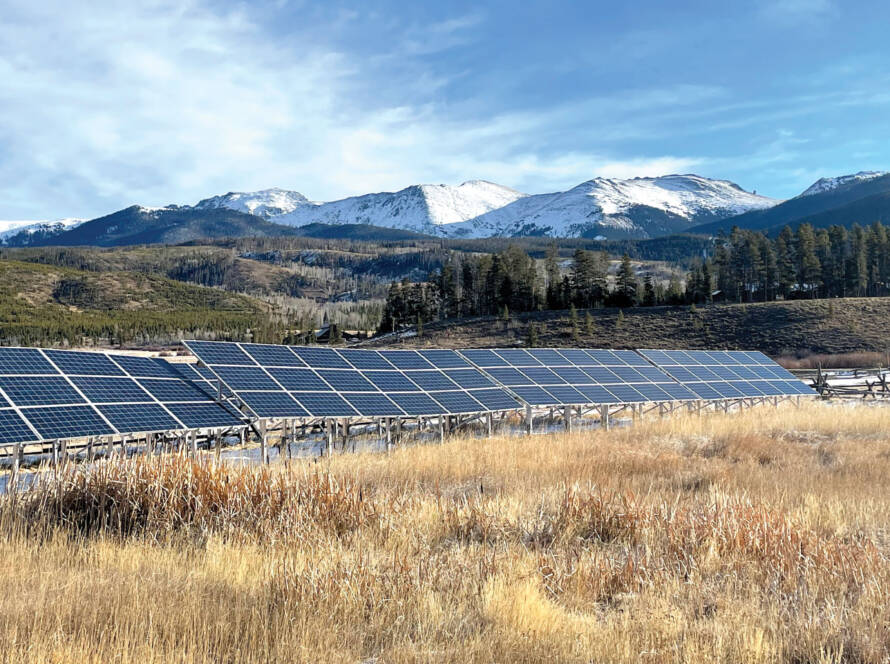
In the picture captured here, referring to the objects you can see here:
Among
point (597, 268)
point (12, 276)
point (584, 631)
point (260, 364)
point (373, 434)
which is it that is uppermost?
point (12, 276)

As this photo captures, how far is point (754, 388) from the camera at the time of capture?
1393 inches

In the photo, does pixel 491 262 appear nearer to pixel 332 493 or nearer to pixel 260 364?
pixel 260 364

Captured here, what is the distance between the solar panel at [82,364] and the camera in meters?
19.7

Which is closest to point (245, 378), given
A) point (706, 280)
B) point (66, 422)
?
point (66, 422)

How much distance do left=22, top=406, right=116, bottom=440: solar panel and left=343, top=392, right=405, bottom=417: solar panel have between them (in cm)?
780

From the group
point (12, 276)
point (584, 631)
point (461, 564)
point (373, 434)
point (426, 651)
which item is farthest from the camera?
point (12, 276)

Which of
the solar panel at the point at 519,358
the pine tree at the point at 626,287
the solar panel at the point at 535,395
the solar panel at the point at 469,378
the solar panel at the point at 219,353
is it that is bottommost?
the solar panel at the point at 535,395

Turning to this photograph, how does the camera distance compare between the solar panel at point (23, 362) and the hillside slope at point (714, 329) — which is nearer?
the solar panel at point (23, 362)

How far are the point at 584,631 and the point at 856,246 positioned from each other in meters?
118

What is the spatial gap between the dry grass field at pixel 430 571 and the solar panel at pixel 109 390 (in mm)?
8502

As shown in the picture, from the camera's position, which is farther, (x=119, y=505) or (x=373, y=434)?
(x=373, y=434)

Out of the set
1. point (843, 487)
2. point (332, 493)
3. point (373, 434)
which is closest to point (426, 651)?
point (332, 493)

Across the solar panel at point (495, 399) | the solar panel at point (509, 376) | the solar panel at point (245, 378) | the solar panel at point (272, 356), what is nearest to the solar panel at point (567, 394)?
the solar panel at point (509, 376)

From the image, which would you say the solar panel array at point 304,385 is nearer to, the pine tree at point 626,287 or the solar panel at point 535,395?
the solar panel at point 535,395
